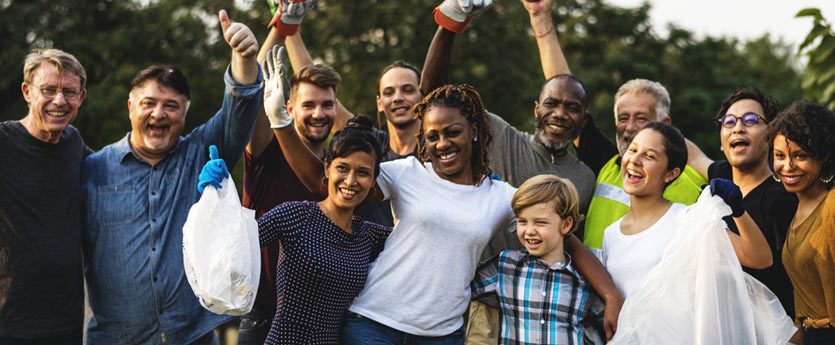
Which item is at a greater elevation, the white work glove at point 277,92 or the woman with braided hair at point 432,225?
→ the white work glove at point 277,92

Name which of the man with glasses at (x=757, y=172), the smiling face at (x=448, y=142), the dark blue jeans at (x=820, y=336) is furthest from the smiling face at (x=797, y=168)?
the smiling face at (x=448, y=142)

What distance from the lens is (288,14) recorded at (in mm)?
4410

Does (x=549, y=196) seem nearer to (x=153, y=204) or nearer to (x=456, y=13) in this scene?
(x=456, y=13)

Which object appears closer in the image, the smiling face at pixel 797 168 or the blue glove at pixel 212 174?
the blue glove at pixel 212 174

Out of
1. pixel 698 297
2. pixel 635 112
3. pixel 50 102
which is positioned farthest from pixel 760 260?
pixel 50 102

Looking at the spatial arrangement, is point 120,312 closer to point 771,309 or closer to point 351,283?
point 351,283

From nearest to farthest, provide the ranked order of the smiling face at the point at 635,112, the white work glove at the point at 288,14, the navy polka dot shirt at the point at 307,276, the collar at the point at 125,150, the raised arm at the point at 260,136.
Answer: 1. the navy polka dot shirt at the point at 307,276
2. the collar at the point at 125,150
3. the raised arm at the point at 260,136
4. the white work glove at the point at 288,14
5. the smiling face at the point at 635,112

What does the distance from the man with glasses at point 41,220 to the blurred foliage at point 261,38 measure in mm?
10995

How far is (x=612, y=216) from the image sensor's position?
418 centimetres

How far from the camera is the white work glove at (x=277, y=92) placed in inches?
143

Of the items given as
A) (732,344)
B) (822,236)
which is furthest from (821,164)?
(732,344)

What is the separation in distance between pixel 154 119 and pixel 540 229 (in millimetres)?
2227

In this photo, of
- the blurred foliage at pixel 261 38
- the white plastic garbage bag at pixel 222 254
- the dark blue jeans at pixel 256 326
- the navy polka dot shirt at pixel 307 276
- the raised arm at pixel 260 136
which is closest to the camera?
the white plastic garbage bag at pixel 222 254

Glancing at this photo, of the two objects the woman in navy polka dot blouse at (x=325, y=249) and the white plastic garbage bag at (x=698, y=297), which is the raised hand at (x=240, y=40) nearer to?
the woman in navy polka dot blouse at (x=325, y=249)
